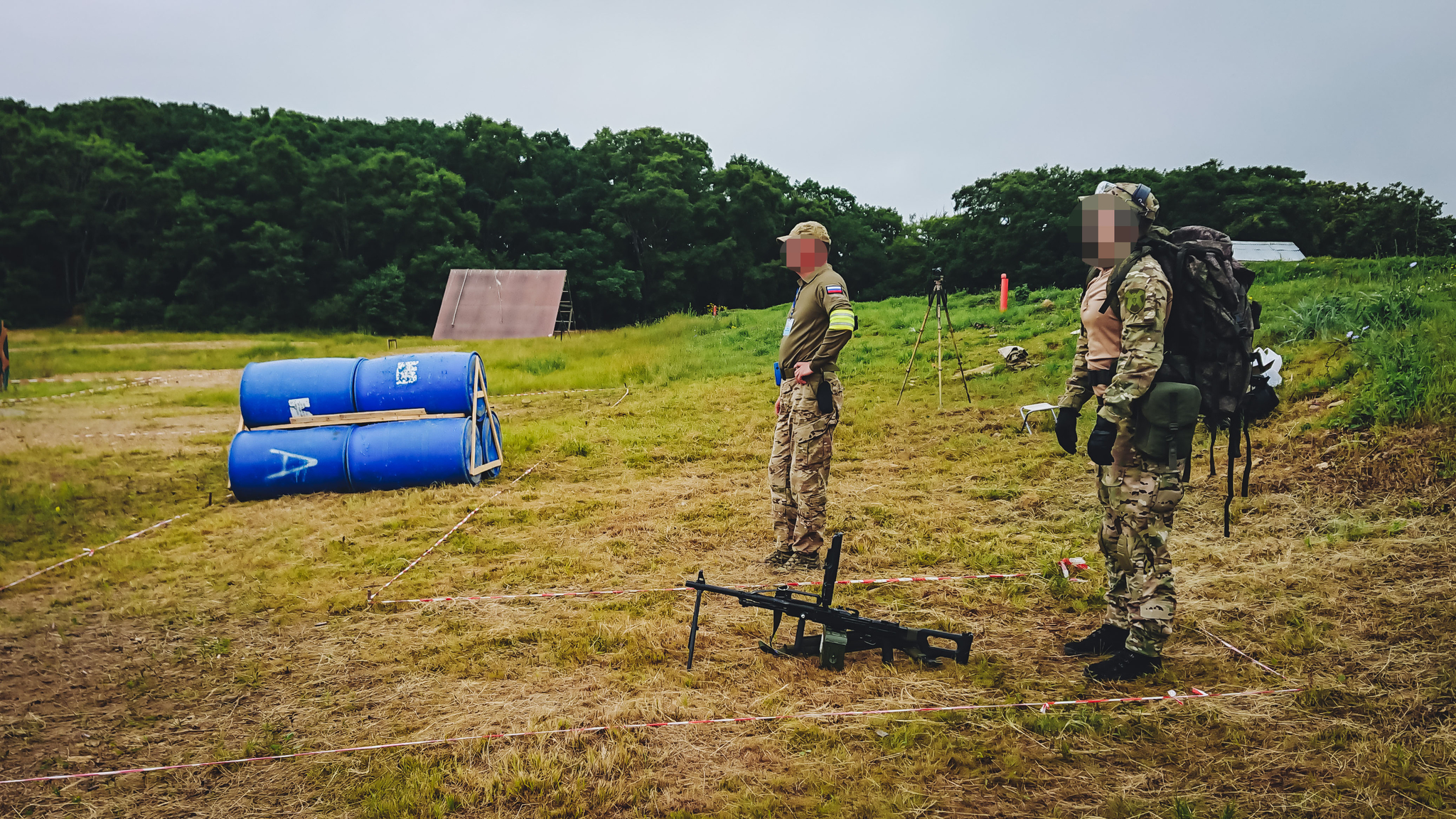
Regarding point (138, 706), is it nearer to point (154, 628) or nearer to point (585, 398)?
point (154, 628)

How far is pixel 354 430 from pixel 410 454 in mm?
700

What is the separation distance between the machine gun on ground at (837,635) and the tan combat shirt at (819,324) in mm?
1673

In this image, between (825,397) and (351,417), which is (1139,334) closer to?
(825,397)

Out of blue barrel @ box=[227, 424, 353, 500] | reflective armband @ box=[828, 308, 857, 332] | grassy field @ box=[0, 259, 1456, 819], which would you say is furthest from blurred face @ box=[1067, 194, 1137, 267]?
blue barrel @ box=[227, 424, 353, 500]

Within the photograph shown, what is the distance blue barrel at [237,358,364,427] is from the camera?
325 inches

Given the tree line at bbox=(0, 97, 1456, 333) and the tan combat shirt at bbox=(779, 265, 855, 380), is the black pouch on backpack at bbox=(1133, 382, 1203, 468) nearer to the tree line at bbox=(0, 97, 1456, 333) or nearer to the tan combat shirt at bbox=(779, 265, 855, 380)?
the tan combat shirt at bbox=(779, 265, 855, 380)

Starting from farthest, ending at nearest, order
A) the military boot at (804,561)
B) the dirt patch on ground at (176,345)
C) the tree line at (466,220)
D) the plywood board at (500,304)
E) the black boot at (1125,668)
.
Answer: the tree line at (466,220) < the plywood board at (500,304) < the dirt patch on ground at (176,345) < the military boot at (804,561) < the black boot at (1125,668)

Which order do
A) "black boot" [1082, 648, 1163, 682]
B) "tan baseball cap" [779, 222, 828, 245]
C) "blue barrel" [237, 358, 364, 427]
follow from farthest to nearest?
1. "blue barrel" [237, 358, 364, 427]
2. "tan baseball cap" [779, 222, 828, 245]
3. "black boot" [1082, 648, 1163, 682]

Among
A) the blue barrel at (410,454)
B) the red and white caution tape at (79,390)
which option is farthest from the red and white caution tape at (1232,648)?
the red and white caution tape at (79,390)

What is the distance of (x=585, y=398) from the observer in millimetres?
14969

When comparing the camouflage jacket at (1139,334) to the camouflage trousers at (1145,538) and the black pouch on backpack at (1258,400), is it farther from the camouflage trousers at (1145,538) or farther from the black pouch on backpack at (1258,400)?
A: the black pouch on backpack at (1258,400)

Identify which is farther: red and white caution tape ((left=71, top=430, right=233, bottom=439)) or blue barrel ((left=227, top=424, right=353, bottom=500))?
red and white caution tape ((left=71, top=430, right=233, bottom=439))

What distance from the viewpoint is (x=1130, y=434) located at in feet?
11.7

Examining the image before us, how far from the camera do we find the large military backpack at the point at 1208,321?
11.1ft
